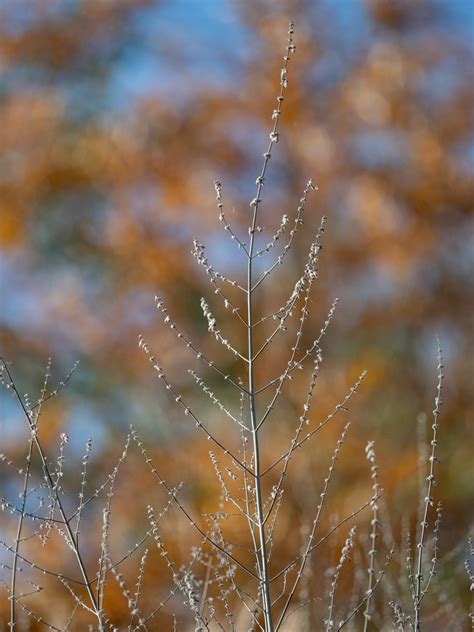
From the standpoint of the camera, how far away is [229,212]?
7.37 m

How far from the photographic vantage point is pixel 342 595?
5.55 m

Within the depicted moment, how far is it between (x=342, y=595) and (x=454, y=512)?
1450mm

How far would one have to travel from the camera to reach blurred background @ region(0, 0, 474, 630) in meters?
7.00

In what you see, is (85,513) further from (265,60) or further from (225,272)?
(265,60)

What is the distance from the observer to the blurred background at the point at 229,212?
7000 mm

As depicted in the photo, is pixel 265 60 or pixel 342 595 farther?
pixel 265 60

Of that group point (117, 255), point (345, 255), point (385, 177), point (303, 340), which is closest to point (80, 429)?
point (117, 255)

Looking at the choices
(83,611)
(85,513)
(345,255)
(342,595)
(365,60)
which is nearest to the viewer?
(342,595)

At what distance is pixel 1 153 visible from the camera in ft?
27.6

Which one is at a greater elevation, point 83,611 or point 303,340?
point 303,340

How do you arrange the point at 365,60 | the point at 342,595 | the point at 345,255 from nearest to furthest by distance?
the point at 342,595 < the point at 345,255 < the point at 365,60

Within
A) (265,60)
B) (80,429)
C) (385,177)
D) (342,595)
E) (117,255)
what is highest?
(265,60)

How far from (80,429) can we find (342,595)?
2.87m

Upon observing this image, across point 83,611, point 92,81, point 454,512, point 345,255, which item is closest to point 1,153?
point 92,81
